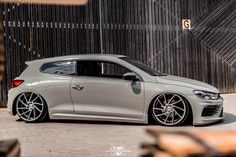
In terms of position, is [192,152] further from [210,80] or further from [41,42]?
[210,80]

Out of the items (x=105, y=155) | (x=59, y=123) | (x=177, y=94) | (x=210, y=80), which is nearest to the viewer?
(x=105, y=155)

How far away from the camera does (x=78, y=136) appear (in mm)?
7898

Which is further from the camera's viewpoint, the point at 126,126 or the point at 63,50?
the point at 63,50

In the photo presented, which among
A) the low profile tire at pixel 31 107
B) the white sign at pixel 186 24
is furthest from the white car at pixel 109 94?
the white sign at pixel 186 24

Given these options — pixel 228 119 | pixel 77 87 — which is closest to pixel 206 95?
pixel 228 119

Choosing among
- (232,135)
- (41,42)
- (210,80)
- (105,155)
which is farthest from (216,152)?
(210,80)

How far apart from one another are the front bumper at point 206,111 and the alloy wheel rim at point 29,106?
3.25 m

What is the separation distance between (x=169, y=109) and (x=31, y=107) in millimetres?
2966

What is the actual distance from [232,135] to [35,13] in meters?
11.0

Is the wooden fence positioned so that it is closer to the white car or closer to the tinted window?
the tinted window

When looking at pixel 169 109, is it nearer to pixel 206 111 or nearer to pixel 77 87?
pixel 206 111

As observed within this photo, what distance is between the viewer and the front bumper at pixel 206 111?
8.61 meters

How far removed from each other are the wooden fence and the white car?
3397mm

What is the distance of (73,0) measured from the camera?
1340 centimetres
